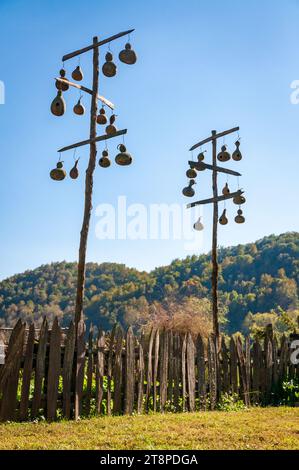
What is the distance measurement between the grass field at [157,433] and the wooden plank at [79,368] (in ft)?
1.26

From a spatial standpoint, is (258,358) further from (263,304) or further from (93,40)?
(263,304)

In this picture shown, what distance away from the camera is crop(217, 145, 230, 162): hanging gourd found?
14734mm

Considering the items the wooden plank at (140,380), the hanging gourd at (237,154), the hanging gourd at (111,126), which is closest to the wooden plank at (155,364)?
the wooden plank at (140,380)

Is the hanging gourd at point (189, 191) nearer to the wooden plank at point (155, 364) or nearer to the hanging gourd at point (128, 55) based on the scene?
the hanging gourd at point (128, 55)

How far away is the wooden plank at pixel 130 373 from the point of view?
8328 mm

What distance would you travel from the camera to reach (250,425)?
290 inches

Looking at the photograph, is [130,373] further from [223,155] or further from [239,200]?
[223,155]

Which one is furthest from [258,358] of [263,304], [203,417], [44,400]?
[263,304]

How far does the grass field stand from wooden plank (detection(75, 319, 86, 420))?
383 millimetres

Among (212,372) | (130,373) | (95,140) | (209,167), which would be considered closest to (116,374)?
(130,373)

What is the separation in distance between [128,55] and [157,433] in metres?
7.02

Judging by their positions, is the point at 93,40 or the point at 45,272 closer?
the point at 93,40

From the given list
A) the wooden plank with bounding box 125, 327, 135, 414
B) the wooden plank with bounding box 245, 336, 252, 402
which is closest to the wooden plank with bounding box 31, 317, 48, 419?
the wooden plank with bounding box 125, 327, 135, 414
